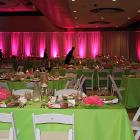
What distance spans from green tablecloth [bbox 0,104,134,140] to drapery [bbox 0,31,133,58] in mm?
20822

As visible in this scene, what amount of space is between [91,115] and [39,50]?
21.4 meters

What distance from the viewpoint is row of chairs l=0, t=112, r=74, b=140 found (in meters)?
3.58

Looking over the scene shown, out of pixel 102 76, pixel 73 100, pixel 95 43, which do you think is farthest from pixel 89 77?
pixel 95 43

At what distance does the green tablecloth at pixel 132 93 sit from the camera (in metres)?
8.72

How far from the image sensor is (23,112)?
155 inches

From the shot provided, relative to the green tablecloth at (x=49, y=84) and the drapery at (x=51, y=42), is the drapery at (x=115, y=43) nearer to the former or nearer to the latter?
the drapery at (x=51, y=42)

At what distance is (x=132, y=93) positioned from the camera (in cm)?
875

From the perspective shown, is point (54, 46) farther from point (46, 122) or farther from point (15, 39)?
point (46, 122)

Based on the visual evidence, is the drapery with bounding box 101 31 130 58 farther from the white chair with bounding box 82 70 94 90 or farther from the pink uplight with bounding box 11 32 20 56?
the white chair with bounding box 82 70 94 90

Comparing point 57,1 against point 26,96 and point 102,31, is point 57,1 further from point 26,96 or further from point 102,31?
point 102,31

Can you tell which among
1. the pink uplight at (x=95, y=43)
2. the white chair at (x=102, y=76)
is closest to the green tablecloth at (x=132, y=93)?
the white chair at (x=102, y=76)

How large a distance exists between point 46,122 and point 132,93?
5391 mm

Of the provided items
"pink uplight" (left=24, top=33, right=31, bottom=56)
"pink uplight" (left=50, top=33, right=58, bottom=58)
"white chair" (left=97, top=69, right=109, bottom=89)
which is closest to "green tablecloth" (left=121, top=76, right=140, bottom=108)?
"white chair" (left=97, top=69, right=109, bottom=89)

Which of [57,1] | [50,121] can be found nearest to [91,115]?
[50,121]
